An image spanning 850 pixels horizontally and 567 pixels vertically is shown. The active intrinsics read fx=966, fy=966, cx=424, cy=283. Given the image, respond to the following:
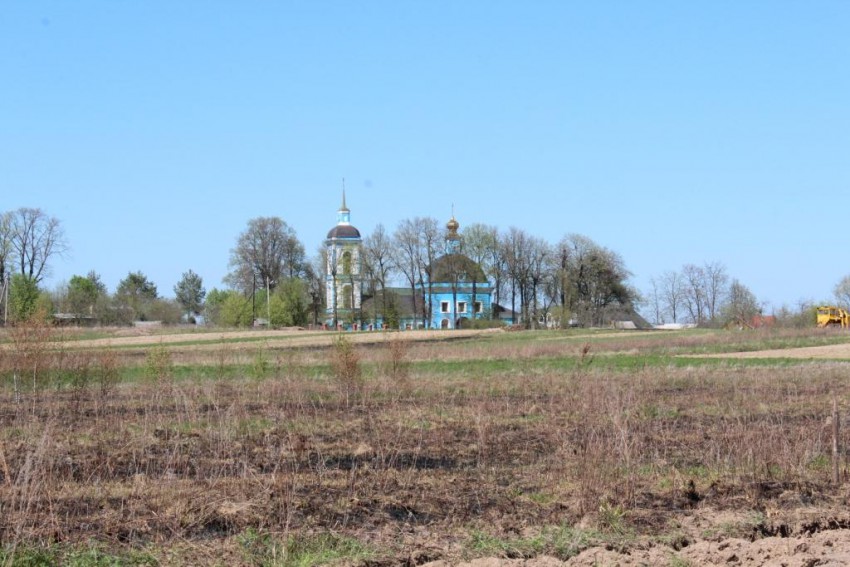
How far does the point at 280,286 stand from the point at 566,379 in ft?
258

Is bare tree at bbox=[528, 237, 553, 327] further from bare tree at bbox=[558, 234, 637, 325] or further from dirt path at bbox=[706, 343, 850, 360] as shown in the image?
dirt path at bbox=[706, 343, 850, 360]

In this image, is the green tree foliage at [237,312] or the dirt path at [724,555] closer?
the dirt path at [724,555]

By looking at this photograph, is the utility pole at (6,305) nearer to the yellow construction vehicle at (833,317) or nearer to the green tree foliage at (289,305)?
the green tree foliage at (289,305)

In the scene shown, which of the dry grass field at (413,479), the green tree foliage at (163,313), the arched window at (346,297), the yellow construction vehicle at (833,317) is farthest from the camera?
the green tree foliage at (163,313)

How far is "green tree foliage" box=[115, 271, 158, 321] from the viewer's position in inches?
4107

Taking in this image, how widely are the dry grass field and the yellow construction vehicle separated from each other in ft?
223

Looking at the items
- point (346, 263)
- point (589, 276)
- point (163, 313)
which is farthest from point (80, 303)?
point (589, 276)

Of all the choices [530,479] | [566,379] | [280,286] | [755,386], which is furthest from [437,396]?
[280,286]

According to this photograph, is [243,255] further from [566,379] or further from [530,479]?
[530,479]

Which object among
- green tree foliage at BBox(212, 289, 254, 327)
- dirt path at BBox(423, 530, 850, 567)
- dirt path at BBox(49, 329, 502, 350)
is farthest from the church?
dirt path at BBox(423, 530, 850, 567)

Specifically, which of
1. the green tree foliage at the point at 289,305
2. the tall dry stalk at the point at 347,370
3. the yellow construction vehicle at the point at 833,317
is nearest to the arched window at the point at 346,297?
the green tree foliage at the point at 289,305

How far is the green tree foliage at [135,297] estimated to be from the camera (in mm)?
104312

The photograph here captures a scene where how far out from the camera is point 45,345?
21.0 meters

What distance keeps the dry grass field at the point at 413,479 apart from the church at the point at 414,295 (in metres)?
83.2
